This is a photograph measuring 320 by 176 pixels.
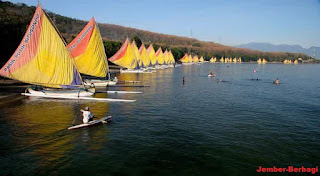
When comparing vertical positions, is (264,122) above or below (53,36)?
below

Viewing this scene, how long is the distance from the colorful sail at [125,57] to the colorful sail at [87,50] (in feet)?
106

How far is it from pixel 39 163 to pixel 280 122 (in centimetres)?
3100

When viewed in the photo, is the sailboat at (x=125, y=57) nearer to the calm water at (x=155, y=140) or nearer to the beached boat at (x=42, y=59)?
the beached boat at (x=42, y=59)

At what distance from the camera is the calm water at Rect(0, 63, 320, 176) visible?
2123 cm

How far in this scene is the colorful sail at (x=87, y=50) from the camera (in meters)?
53.1

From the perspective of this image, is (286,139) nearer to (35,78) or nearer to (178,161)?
(178,161)

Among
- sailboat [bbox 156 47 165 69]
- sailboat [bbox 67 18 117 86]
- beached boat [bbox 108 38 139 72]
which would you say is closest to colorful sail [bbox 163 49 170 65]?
sailboat [bbox 156 47 165 69]

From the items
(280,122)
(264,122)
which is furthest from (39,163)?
(280,122)

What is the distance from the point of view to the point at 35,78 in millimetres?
42125

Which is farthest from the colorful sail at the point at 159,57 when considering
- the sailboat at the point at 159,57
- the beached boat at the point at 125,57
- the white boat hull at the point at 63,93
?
the white boat hull at the point at 63,93

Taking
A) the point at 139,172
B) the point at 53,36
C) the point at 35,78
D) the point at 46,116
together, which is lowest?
the point at 139,172

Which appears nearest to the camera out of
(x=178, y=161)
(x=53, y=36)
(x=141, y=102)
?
(x=178, y=161)

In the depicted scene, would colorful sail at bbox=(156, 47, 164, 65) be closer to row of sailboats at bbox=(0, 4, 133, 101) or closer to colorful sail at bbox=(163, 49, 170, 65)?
colorful sail at bbox=(163, 49, 170, 65)

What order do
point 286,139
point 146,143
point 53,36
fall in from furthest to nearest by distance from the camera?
1. point 53,36
2. point 286,139
3. point 146,143
